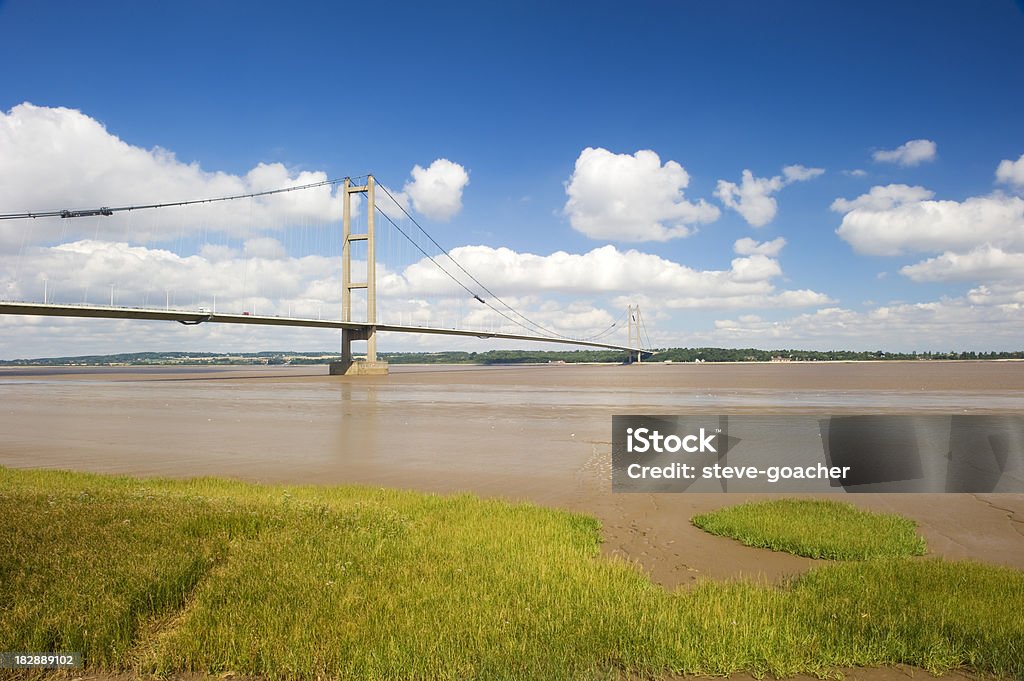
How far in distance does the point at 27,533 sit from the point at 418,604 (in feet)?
13.1

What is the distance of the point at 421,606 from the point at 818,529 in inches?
219

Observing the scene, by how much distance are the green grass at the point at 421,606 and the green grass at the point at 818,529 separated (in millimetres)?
796

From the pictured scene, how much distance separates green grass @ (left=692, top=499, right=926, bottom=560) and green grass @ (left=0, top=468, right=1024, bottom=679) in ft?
2.61

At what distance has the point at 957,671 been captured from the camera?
14.2 feet

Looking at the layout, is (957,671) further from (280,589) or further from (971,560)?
(280,589)

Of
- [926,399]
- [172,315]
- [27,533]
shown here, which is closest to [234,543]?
[27,533]

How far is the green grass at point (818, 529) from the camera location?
284 inches

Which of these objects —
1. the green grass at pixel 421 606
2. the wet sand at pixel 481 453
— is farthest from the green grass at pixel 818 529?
the green grass at pixel 421 606

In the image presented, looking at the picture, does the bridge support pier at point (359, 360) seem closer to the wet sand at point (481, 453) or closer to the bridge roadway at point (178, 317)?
the bridge roadway at point (178, 317)

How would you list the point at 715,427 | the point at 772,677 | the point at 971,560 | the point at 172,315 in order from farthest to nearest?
the point at 172,315 → the point at 715,427 → the point at 971,560 → the point at 772,677

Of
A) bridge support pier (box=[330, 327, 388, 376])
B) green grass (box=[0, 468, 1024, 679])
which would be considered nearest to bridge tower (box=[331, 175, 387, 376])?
bridge support pier (box=[330, 327, 388, 376])

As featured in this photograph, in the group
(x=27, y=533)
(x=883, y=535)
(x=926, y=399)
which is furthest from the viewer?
(x=926, y=399)

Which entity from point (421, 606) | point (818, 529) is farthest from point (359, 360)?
point (421, 606)

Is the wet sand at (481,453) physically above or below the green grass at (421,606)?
below
